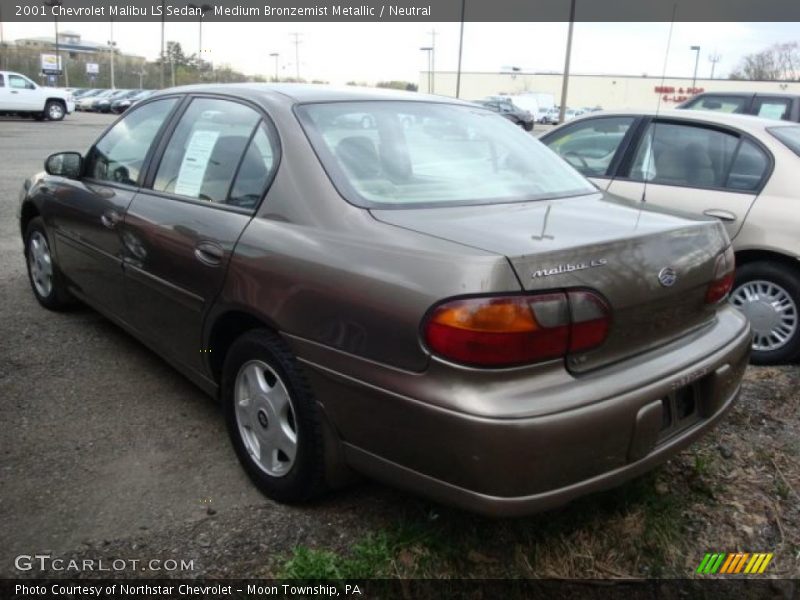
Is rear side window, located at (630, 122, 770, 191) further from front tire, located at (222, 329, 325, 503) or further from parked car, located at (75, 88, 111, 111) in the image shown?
parked car, located at (75, 88, 111, 111)

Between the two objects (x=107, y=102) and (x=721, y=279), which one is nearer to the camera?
(x=721, y=279)

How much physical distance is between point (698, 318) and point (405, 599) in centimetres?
141

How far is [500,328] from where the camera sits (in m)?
1.99

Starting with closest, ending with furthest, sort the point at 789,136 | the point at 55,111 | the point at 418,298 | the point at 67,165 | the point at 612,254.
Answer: the point at 418,298, the point at 612,254, the point at 67,165, the point at 789,136, the point at 55,111

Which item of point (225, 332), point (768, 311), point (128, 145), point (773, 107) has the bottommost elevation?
point (768, 311)

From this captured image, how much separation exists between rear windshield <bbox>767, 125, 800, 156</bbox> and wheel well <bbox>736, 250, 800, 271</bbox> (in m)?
0.67

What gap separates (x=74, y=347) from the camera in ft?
13.8

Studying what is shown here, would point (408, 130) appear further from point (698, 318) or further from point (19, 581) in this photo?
point (19, 581)

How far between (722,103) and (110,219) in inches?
368

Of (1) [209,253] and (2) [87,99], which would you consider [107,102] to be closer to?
(2) [87,99]

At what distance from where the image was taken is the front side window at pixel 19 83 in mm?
28141

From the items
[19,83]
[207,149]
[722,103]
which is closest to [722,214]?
[207,149]

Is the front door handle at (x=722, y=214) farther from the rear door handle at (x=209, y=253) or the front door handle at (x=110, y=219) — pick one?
the front door handle at (x=110, y=219)

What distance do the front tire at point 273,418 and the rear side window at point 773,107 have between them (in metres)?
9.18
